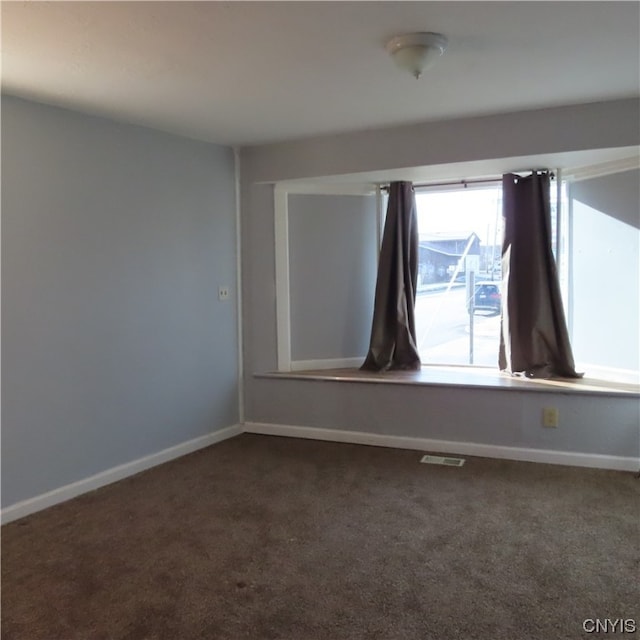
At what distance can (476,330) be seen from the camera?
4.41m

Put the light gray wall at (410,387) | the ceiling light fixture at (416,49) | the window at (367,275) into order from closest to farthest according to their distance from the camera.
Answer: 1. the ceiling light fixture at (416,49)
2. the light gray wall at (410,387)
3. the window at (367,275)

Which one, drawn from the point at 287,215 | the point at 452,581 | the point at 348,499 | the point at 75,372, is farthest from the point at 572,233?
the point at 75,372

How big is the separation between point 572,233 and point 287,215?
2021mm

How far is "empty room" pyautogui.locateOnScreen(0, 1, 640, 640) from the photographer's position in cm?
221

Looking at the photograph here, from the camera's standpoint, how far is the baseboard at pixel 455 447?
353 centimetres

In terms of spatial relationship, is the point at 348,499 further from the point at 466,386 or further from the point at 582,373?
the point at 582,373

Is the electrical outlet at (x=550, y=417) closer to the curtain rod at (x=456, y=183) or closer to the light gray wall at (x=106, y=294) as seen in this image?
the curtain rod at (x=456, y=183)

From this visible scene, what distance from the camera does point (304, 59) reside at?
2.55 m

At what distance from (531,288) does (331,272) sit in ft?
4.71

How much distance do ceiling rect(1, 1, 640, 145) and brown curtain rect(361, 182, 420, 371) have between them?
815mm

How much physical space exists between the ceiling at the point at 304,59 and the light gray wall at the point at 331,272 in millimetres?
896

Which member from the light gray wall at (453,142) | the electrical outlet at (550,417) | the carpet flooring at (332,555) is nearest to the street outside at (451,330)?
the electrical outlet at (550,417)

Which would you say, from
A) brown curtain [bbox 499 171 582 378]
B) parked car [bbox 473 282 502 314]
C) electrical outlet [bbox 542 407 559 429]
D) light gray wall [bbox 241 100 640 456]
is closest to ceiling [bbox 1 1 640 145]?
light gray wall [bbox 241 100 640 456]

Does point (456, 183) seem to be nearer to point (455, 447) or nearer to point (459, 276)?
point (459, 276)
